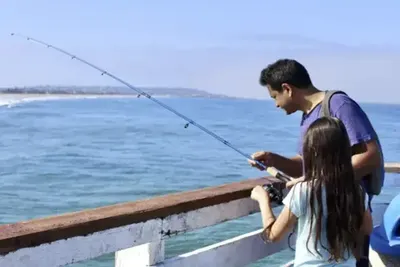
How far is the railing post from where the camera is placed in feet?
7.84

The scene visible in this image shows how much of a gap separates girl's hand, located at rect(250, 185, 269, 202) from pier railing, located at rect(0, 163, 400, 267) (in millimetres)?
82

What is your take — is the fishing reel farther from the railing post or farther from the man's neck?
the railing post

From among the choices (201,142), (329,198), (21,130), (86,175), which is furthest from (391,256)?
(21,130)

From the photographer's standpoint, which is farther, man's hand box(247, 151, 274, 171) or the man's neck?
man's hand box(247, 151, 274, 171)

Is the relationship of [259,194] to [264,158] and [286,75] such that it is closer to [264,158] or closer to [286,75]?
[264,158]

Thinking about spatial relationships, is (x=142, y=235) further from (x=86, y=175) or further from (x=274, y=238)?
(x=86, y=175)

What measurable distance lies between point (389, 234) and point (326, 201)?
0.91m

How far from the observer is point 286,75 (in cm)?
279

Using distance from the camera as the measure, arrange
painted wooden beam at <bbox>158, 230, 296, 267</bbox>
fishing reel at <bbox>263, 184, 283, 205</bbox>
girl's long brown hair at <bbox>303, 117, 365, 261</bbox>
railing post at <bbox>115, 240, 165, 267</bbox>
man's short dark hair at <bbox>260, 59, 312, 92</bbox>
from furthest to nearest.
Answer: fishing reel at <bbox>263, 184, 283, 205</bbox> < man's short dark hair at <bbox>260, 59, 312, 92</bbox> < painted wooden beam at <bbox>158, 230, 296, 267</bbox> < railing post at <bbox>115, 240, 165, 267</bbox> < girl's long brown hair at <bbox>303, 117, 365, 261</bbox>

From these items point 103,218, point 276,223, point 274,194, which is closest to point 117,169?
point 274,194

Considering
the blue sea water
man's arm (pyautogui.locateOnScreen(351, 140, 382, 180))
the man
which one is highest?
the man

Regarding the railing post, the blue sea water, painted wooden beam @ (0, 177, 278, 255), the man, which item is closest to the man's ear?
the man

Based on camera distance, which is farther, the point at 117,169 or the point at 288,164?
the point at 117,169

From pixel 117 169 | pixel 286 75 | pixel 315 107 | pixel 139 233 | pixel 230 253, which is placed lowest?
pixel 117 169
